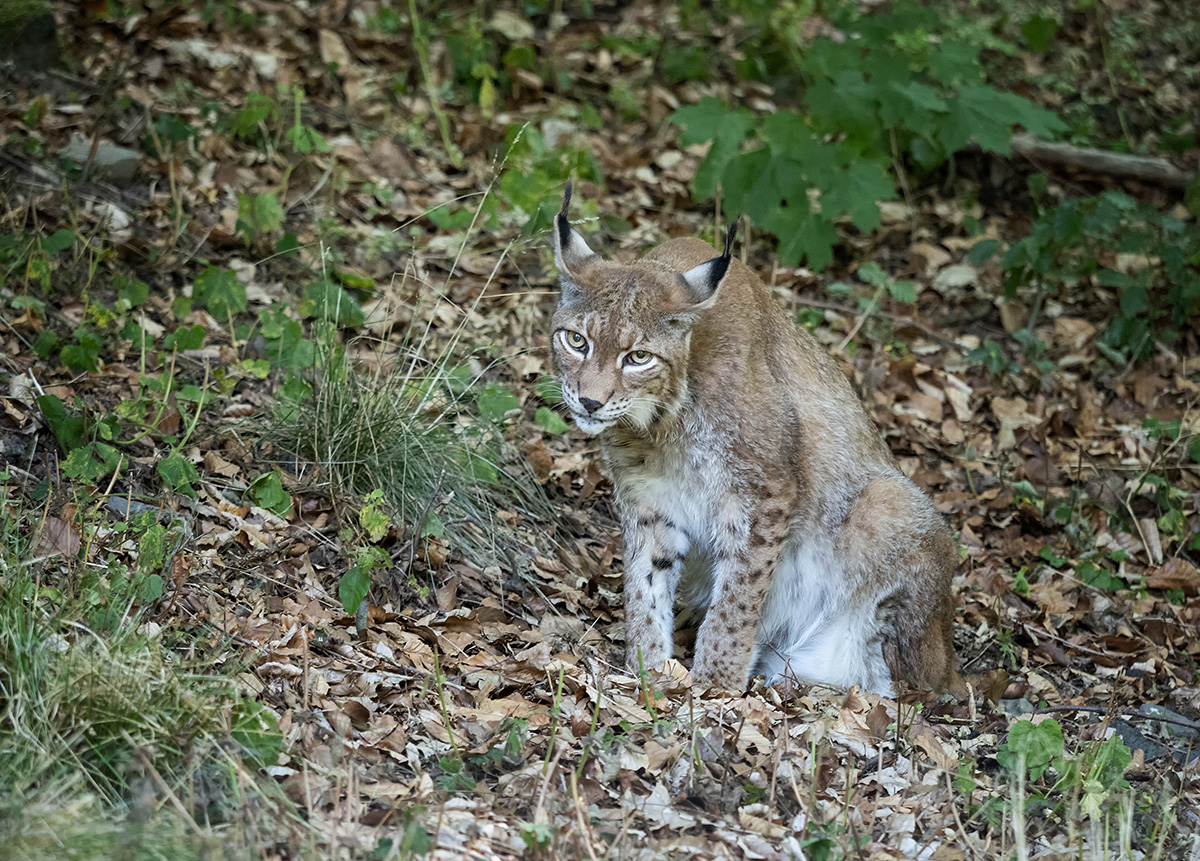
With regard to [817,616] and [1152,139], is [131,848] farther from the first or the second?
[1152,139]

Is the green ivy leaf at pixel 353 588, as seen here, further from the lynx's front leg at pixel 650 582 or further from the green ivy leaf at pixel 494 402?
the green ivy leaf at pixel 494 402

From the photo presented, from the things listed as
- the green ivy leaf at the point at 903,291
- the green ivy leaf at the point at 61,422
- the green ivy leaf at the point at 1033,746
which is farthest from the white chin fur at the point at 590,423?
the green ivy leaf at the point at 903,291

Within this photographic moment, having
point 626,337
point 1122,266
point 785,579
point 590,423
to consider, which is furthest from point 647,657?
point 1122,266

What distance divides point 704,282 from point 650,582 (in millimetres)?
1289

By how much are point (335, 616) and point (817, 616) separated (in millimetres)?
2043

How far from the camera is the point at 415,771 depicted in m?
3.80

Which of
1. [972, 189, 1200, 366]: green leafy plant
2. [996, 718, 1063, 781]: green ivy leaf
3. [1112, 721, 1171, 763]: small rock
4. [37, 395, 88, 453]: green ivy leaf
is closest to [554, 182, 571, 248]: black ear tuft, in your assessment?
[37, 395, 88, 453]: green ivy leaf

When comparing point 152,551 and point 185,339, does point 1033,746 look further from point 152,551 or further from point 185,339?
point 185,339

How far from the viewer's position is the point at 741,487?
4805mm

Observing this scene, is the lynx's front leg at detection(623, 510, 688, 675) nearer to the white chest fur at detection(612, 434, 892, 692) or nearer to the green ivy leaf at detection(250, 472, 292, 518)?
the white chest fur at detection(612, 434, 892, 692)

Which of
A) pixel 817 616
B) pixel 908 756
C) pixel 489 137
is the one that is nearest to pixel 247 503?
pixel 817 616

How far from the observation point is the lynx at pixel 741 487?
182 inches

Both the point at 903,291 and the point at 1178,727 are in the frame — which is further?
the point at 903,291

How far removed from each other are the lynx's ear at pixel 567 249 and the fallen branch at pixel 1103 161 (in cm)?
543
